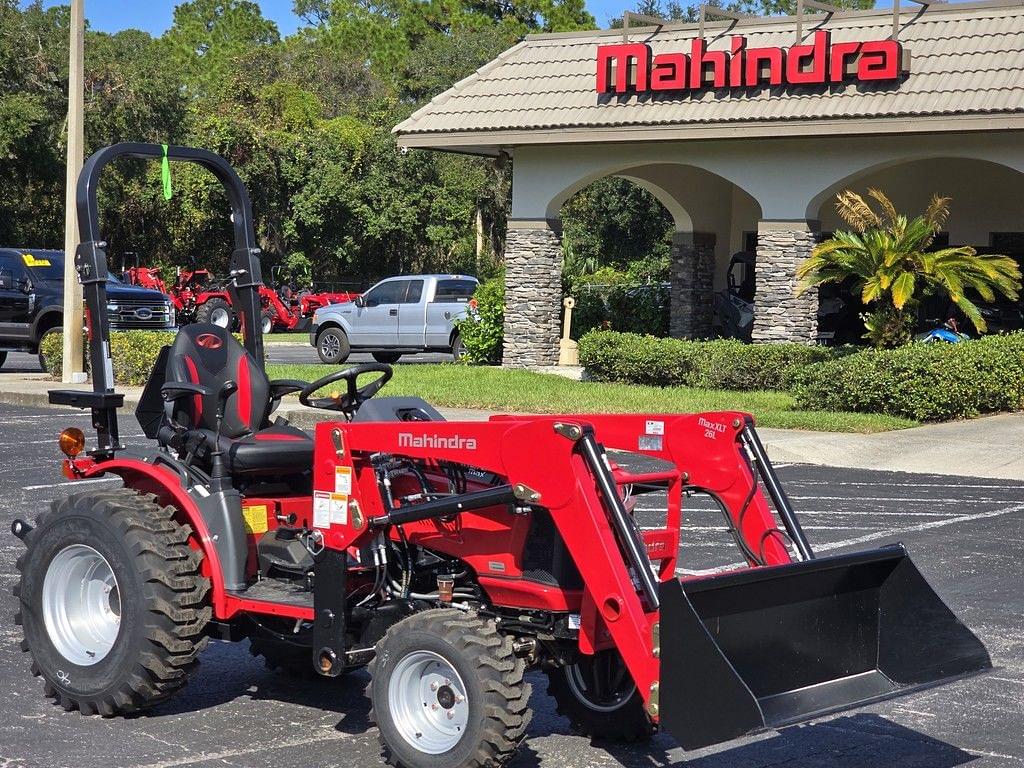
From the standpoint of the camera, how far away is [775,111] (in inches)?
898

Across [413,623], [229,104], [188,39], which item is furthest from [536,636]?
[188,39]

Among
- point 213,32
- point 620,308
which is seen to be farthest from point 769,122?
point 213,32

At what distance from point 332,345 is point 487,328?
4061 millimetres

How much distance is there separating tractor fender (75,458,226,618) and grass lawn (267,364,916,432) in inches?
484

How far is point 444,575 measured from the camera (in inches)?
225

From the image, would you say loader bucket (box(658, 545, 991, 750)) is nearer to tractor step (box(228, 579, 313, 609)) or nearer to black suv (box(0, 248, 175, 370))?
tractor step (box(228, 579, 313, 609))

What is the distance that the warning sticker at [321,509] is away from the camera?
5773mm

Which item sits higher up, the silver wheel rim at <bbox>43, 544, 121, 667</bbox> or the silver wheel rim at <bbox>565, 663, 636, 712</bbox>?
the silver wheel rim at <bbox>43, 544, 121, 667</bbox>

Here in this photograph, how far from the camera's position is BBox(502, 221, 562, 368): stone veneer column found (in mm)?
25788

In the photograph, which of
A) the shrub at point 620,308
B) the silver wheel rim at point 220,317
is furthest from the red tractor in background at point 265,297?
the silver wheel rim at point 220,317

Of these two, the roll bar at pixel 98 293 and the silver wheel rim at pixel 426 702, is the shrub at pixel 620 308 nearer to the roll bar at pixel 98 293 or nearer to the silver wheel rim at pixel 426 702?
the roll bar at pixel 98 293

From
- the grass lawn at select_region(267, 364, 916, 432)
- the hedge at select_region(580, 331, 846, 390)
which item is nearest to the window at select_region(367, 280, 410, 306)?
the grass lawn at select_region(267, 364, 916, 432)

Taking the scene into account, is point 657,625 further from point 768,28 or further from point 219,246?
point 219,246

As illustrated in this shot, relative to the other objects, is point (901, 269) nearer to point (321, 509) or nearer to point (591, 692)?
point (591, 692)
